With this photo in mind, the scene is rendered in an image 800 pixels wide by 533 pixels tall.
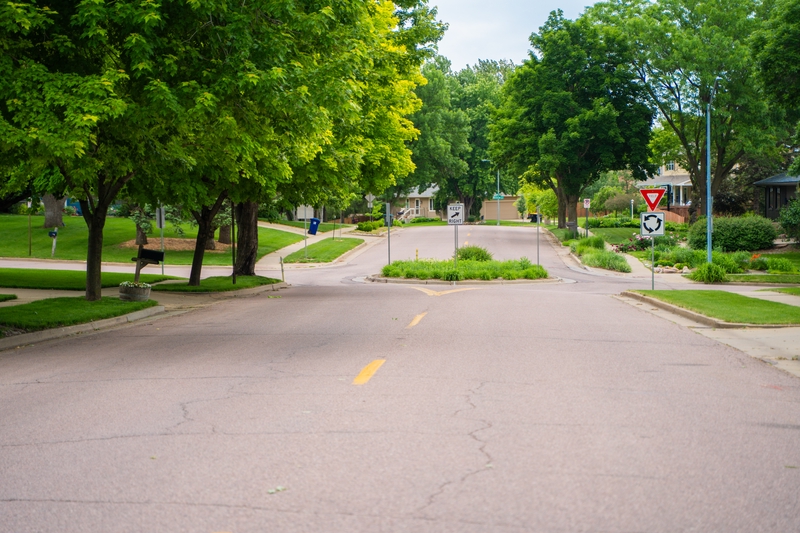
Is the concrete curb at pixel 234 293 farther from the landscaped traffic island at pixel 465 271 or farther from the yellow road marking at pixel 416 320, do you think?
the yellow road marking at pixel 416 320

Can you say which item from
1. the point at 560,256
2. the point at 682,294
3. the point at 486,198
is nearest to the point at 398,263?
the point at 560,256

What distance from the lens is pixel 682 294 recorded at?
22.7m

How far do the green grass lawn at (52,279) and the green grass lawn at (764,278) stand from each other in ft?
69.9

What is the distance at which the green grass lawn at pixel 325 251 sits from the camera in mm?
46969

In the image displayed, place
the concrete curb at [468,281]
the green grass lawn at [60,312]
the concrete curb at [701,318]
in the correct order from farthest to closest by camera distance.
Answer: the concrete curb at [468,281]
the concrete curb at [701,318]
the green grass lawn at [60,312]

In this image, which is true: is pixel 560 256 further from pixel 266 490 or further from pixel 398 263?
pixel 266 490

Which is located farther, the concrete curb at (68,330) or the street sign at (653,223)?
the street sign at (653,223)

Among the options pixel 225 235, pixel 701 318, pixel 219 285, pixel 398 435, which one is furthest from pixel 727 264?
pixel 398 435

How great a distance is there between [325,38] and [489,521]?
37.4 feet

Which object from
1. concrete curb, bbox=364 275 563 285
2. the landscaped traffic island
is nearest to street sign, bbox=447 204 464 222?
the landscaped traffic island

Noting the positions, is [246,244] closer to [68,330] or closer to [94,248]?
[94,248]

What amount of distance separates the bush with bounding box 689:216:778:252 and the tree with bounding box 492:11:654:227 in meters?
11.1

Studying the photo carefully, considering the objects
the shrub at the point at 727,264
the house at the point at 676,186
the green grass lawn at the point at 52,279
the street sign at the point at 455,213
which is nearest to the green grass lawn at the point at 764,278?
the shrub at the point at 727,264

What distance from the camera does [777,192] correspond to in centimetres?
6222
